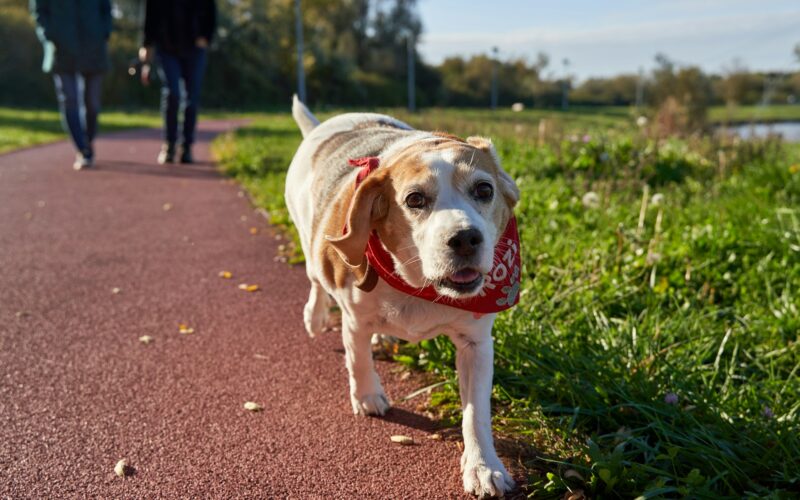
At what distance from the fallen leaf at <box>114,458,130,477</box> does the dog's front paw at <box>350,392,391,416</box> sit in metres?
1.03

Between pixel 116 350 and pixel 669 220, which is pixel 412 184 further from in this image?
pixel 669 220

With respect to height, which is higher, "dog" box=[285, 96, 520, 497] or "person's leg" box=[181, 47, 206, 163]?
"person's leg" box=[181, 47, 206, 163]

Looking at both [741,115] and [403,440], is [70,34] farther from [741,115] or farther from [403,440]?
[741,115]

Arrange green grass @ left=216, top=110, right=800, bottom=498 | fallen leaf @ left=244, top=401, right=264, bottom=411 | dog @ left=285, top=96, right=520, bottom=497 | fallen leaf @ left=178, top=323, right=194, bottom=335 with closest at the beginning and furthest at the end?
dog @ left=285, top=96, right=520, bottom=497 → green grass @ left=216, top=110, right=800, bottom=498 → fallen leaf @ left=244, top=401, right=264, bottom=411 → fallen leaf @ left=178, top=323, right=194, bottom=335

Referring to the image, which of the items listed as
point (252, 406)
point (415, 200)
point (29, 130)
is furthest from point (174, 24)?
point (29, 130)

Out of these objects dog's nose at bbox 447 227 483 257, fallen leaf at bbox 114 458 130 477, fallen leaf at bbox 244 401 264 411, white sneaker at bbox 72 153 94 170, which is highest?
dog's nose at bbox 447 227 483 257

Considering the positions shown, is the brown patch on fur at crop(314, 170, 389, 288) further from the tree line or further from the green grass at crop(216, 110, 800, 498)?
the tree line

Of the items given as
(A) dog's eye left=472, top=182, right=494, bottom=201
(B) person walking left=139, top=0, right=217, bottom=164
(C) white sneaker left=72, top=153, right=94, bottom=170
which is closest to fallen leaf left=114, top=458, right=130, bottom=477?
(A) dog's eye left=472, top=182, right=494, bottom=201

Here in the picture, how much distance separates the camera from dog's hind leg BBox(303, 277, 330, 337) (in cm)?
388

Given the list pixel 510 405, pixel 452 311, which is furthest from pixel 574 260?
pixel 452 311

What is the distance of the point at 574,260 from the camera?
474 cm

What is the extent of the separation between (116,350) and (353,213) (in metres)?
2.10

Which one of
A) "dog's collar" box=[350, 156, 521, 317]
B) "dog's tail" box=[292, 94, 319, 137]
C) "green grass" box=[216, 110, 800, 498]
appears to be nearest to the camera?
"green grass" box=[216, 110, 800, 498]

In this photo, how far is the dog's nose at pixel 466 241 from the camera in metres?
2.40
